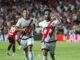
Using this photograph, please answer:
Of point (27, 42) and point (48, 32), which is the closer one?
point (48, 32)

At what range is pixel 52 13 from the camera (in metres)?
40.9

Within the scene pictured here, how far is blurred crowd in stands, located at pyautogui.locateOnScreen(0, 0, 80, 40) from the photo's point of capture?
37419 mm

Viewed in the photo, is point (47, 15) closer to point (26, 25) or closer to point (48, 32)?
point (48, 32)

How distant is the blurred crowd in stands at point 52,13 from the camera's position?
37.4 meters

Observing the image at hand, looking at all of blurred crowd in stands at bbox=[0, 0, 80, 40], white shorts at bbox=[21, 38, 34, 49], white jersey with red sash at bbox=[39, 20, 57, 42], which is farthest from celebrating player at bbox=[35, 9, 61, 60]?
blurred crowd in stands at bbox=[0, 0, 80, 40]

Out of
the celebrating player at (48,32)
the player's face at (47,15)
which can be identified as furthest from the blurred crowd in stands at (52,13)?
the player's face at (47,15)

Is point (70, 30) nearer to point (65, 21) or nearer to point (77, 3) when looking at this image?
point (65, 21)

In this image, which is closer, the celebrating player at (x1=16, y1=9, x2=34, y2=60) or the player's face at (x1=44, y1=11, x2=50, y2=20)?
the player's face at (x1=44, y1=11, x2=50, y2=20)

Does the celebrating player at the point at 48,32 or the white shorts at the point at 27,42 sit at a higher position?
the celebrating player at the point at 48,32

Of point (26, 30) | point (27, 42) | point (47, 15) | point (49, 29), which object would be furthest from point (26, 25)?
point (47, 15)

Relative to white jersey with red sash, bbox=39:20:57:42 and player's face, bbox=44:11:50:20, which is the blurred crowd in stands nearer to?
white jersey with red sash, bbox=39:20:57:42

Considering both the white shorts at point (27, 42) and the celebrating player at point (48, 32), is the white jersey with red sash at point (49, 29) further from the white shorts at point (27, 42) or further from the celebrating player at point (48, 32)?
the white shorts at point (27, 42)

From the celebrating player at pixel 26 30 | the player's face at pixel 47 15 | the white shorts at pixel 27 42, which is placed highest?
the player's face at pixel 47 15

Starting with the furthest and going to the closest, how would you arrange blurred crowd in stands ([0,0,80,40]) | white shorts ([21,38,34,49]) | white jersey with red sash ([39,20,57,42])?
blurred crowd in stands ([0,0,80,40]) < white shorts ([21,38,34,49]) < white jersey with red sash ([39,20,57,42])
